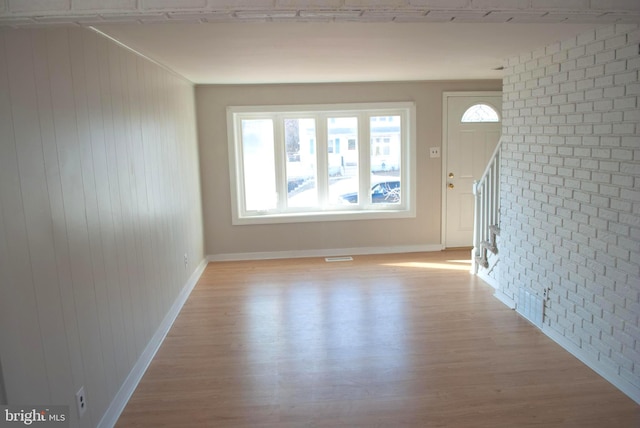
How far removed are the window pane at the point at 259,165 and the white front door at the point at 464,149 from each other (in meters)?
2.40

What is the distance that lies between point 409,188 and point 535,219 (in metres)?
2.63

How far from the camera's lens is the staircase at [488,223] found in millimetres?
4660

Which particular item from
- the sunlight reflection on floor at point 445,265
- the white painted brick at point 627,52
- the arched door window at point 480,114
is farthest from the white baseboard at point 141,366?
the arched door window at point 480,114

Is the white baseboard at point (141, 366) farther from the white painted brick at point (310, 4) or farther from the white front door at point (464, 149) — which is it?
the white front door at point (464, 149)

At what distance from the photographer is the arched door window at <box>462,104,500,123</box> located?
619 centimetres

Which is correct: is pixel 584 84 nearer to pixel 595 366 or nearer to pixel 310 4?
pixel 595 366

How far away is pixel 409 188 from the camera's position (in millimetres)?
6281

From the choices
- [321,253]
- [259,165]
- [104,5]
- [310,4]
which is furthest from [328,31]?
[321,253]

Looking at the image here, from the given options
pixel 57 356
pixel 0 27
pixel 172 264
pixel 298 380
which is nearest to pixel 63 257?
pixel 57 356

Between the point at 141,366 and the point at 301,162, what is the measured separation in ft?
12.2

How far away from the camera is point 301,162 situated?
20.4ft

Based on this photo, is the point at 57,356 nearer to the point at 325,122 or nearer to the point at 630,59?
the point at 630,59

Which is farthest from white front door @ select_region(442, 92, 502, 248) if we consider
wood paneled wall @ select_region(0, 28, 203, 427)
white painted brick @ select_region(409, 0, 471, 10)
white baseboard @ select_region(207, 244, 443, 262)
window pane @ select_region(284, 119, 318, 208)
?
white painted brick @ select_region(409, 0, 471, 10)

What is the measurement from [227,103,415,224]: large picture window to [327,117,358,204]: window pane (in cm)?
1
